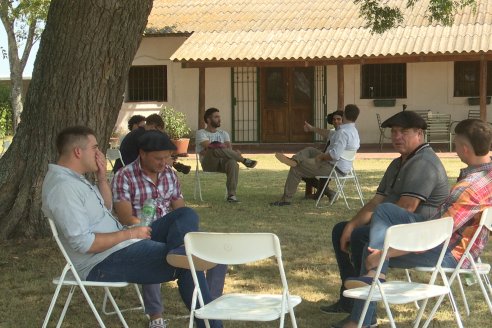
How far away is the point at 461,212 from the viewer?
5.04m

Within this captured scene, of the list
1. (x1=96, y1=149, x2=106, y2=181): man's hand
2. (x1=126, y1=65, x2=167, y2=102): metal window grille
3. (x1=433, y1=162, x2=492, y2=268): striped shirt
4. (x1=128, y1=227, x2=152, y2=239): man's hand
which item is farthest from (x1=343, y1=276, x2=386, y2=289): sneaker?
(x1=126, y1=65, x2=167, y2=102): metal window grille

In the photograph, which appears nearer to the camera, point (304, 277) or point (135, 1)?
point (304, 277)

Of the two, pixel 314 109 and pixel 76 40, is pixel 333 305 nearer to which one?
pixel 76 40

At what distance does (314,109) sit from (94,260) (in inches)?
712

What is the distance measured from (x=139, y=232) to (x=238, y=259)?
92 centimetres

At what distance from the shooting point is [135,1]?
311 inches

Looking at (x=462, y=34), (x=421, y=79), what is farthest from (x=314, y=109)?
(x=462, y=34)

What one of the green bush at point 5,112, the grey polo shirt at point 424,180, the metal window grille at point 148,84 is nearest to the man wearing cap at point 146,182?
the grey polo shirt at point 424,180

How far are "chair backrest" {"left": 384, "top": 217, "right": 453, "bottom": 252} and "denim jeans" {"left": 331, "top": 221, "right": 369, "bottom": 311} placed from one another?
75cm

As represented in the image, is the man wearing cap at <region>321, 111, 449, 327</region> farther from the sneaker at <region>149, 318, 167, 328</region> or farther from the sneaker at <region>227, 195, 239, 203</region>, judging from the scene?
the sneaker at <region>227, 195, 239, 203</region>

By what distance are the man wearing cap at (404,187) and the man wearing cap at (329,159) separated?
16.6ft

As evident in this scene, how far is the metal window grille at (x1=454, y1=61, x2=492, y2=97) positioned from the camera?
71.6 feet

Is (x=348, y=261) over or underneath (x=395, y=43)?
underneath

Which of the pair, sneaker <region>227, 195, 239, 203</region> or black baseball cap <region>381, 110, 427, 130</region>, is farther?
sneaker <region>227, 195, 239, 203</region>
